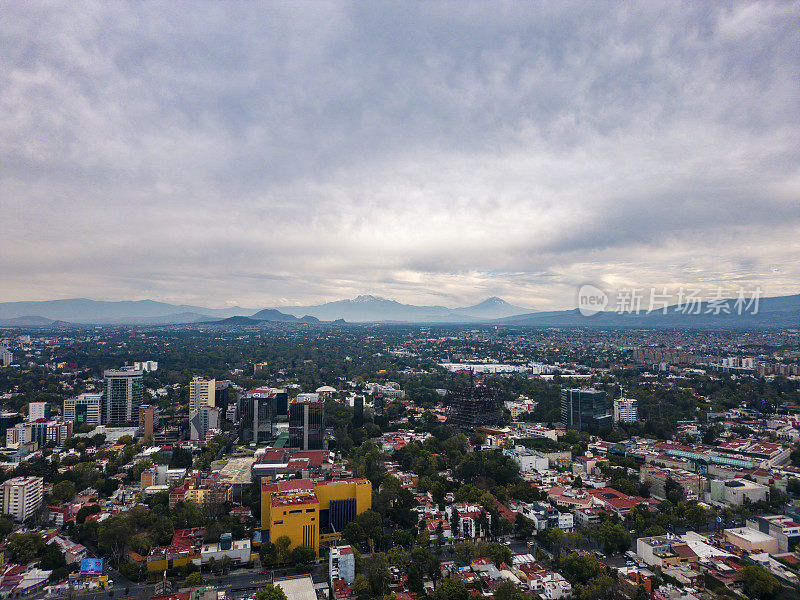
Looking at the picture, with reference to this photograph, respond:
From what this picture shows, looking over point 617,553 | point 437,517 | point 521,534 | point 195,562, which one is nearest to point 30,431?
point 195,562

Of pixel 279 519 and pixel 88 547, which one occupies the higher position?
pixel 279 519

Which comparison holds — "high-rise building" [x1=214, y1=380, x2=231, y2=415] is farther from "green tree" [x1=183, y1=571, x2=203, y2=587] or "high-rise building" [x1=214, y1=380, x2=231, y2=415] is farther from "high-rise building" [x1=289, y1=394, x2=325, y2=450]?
"green tree" [x1=183, y1=571, x2=203, y2=587]

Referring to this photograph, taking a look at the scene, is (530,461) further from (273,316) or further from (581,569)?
(273,316)

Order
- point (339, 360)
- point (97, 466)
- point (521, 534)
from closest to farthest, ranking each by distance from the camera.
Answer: point (521, 534) → point (97, 466) → point (339, 360)

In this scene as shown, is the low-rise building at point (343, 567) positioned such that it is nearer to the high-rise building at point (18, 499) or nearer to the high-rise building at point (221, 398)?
the high-rise building at point (18, 499)

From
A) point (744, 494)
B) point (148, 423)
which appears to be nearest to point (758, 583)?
point (744, 494)

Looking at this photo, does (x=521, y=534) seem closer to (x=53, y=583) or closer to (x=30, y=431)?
(x=53, y=583)
